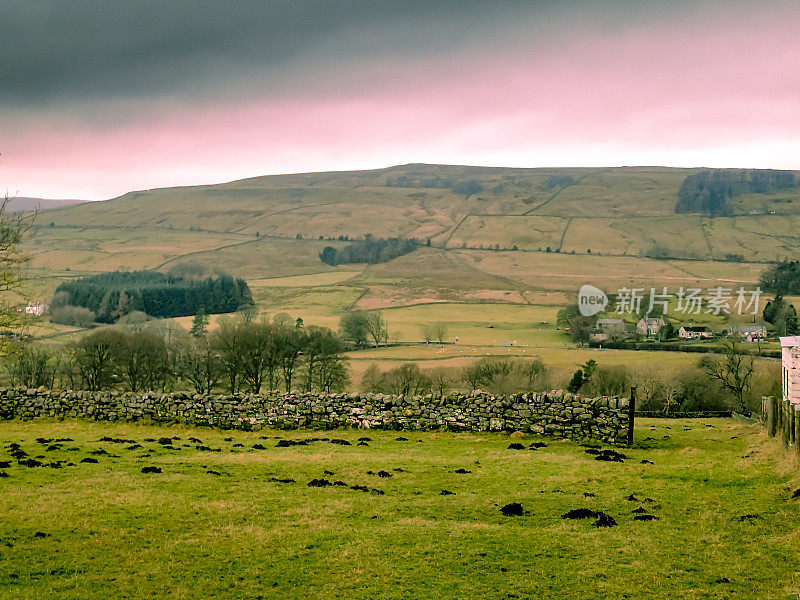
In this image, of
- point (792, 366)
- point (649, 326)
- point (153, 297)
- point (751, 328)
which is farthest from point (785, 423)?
point (153, 297)

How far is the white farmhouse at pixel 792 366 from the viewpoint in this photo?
82.0 feet

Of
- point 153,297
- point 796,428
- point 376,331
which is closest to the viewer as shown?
point 796,428

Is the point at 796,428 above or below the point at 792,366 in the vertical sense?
below

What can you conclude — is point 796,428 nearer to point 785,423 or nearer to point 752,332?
point 785,423

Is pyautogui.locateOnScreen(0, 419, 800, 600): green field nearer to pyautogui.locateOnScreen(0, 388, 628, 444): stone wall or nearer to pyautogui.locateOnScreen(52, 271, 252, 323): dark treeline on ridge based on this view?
pyautogui.locateOnScreen(0, 388, 628, 444): stone wall

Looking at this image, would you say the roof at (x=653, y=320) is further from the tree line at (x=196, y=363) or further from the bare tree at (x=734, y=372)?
the tree line at (x=196, y=363)

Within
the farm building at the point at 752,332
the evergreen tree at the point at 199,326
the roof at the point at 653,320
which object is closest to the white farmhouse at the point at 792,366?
the farm building at the point at 752,332

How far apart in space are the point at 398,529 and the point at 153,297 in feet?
524

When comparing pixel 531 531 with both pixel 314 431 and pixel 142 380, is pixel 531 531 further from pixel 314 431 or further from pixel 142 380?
pixel 142 380

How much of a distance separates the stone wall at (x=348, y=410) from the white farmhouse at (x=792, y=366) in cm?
615

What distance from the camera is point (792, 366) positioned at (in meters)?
26.1

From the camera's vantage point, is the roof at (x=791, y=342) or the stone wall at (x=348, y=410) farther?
the roof at (x=791, y=342)

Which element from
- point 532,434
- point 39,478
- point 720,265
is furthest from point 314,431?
point 720,265

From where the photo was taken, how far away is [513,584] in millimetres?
10820
